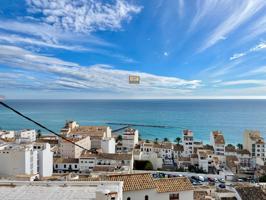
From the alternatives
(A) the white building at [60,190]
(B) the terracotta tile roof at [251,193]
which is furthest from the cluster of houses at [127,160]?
(A) the white building at [60,190]

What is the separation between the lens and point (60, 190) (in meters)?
5.06

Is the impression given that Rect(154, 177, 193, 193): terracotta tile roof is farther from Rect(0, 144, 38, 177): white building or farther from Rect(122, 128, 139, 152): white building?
Rect(122, 128, 139, 152): white building

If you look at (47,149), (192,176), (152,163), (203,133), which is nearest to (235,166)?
(192,176)

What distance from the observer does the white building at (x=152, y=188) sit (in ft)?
26.5

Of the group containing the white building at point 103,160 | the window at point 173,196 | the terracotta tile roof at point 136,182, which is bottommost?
the white building at point 103,160

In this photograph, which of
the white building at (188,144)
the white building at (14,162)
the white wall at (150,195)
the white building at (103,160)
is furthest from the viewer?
the white building at (188,144)

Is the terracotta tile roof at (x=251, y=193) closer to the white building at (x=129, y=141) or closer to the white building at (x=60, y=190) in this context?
the white building at (x=60, y=190)

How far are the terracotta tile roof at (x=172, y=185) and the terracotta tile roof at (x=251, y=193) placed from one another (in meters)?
6.16

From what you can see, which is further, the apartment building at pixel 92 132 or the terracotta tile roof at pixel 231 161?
the apartment building at pixel 92 132

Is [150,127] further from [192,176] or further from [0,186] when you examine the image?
[0,186]

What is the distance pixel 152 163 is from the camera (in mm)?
→ 28094

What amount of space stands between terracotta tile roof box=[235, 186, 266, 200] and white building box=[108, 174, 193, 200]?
6204 mm

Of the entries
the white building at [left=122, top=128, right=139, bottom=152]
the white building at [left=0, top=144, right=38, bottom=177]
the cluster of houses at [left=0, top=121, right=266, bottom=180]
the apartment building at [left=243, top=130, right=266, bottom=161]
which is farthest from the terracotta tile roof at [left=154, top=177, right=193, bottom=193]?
the white building at [left=122, top=128, right=139, bottom=152]

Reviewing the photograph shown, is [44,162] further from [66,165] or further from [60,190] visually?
[60,190]
